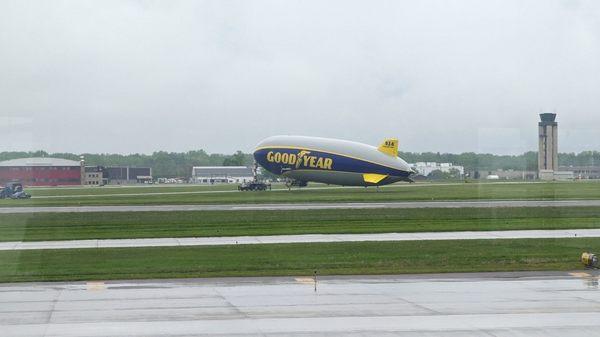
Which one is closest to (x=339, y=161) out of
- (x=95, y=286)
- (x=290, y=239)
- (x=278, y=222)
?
(x=278, y=222)

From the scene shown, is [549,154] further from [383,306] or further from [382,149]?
[383,306]

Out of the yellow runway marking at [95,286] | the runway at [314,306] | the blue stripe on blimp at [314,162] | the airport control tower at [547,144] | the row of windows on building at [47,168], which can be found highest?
the airport control tower at [547,144]

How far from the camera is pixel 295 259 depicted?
26469 mm

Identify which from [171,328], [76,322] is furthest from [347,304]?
[76,322]

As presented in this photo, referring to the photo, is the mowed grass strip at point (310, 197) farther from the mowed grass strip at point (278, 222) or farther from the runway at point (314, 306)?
the runway at point (314, 306)

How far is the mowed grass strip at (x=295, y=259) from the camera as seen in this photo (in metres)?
23.5

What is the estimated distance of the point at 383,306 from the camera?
55.3ft

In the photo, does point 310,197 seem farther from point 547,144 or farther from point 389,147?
point 547,144

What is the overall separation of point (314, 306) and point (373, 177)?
7526 centimetres

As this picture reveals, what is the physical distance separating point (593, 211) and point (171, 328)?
42391 millimetres

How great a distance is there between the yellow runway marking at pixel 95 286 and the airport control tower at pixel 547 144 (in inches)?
3320

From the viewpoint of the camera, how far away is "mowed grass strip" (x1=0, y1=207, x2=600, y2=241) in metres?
38.2

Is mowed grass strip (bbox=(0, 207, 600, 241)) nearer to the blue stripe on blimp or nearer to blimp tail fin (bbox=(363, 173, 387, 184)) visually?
the blue stripe on blimp

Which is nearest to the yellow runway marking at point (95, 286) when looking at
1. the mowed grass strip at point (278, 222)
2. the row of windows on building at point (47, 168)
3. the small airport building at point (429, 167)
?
the mowed grass strip at point (278, 222)
